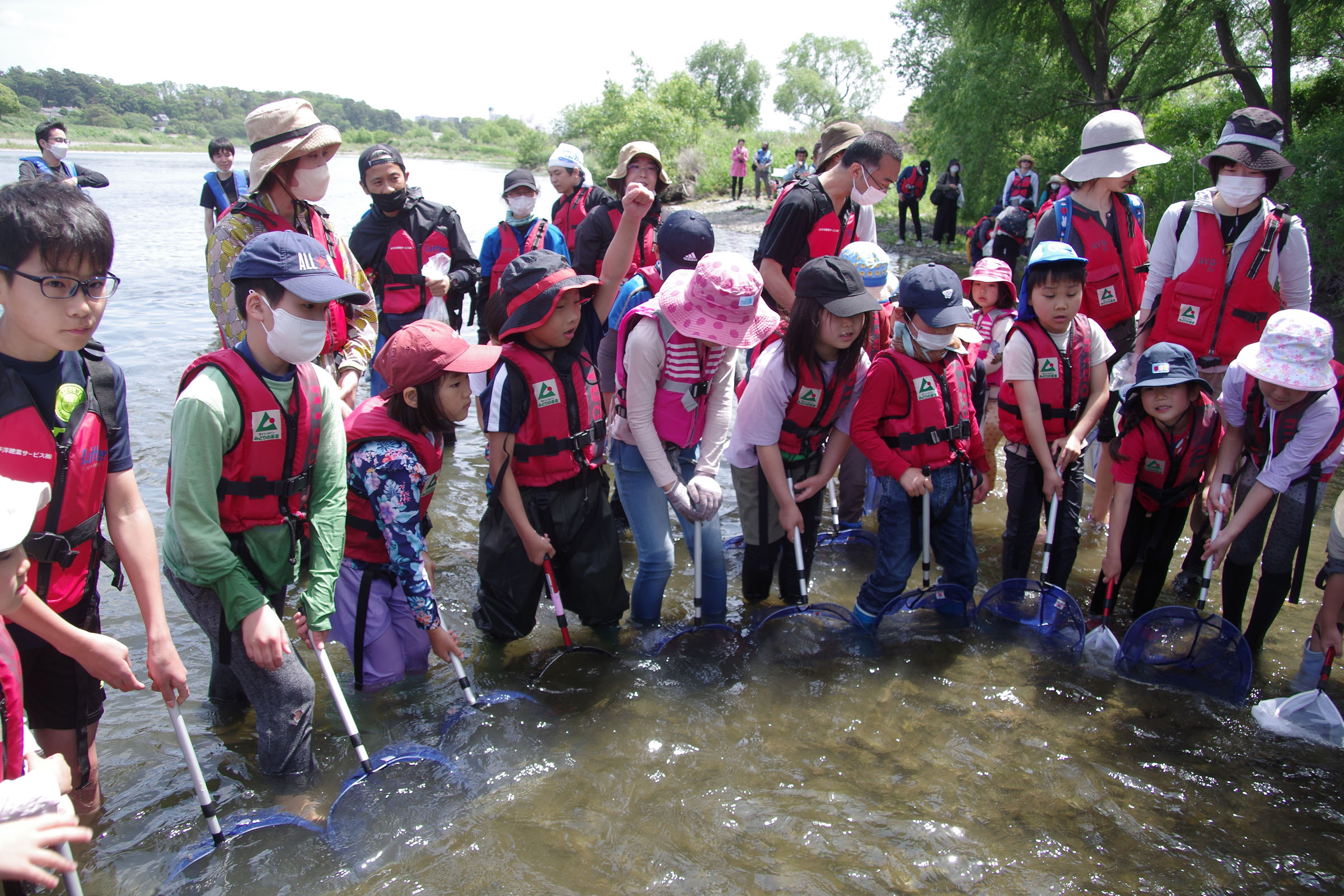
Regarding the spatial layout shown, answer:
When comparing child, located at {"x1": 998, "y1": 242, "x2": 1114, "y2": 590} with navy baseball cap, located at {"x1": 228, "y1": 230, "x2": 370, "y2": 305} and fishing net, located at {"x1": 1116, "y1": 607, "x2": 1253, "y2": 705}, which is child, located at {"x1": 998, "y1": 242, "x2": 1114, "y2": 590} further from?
navy baseball cap, located at {"x1": 228, "y1": 230, "x2": 370, "y2": 305}

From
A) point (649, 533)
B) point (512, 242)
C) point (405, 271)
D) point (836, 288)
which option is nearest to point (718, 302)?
point (836, 288)

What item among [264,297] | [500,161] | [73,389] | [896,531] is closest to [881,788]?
[896,531]

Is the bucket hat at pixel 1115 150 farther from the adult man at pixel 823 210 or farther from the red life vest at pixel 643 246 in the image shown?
the red life vest at pixel 643 246

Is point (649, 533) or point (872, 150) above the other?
point (872, 150)

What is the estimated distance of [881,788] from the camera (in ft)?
10.5

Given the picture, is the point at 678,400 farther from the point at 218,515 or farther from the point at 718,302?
the point at 218,515

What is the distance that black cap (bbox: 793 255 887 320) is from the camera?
3.61 m

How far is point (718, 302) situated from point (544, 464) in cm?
104

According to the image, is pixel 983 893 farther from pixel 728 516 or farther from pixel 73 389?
pixel 728 516

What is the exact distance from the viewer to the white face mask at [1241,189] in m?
4.21

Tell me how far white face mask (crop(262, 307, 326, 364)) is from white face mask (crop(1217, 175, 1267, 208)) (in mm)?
4424

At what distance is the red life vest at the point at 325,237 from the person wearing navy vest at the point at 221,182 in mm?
5778

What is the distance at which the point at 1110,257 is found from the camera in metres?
4.62

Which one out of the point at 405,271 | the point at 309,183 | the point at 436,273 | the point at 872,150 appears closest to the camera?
the point at 309,183
